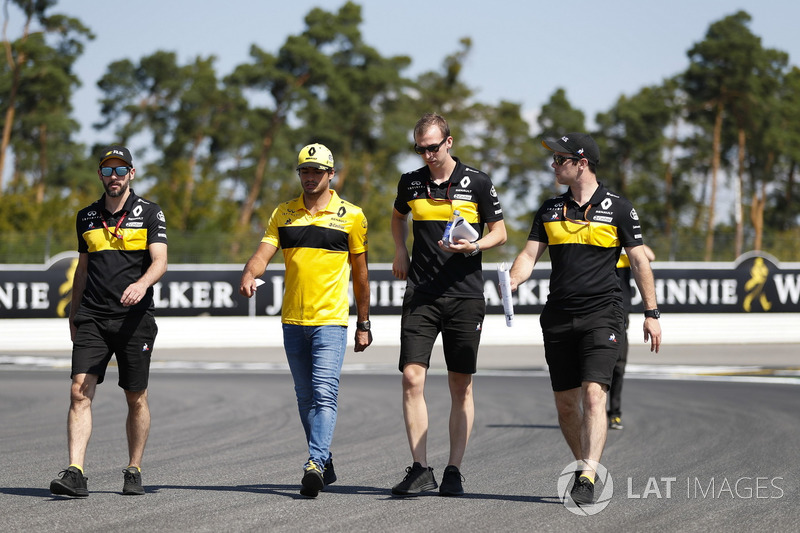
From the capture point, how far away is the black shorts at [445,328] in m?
6.98

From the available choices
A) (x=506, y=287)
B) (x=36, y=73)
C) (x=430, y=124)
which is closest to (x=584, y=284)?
(x=506, y=287)

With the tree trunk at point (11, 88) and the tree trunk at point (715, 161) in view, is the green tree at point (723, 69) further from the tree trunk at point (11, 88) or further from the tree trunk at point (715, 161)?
the tree trunk at point (11, 88)

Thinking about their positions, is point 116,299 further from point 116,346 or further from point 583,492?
point 583,492

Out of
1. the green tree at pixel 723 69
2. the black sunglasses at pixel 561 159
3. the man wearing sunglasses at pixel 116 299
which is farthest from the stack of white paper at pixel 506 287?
the green tree at pixel 723 69

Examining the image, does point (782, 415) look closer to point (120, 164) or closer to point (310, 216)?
point (310, 216)

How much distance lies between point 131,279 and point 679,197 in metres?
64.4

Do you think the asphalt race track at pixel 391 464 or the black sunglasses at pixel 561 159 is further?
the black sunglasses at pixel 561 159

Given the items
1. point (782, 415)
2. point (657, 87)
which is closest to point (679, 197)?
point (657, 87)

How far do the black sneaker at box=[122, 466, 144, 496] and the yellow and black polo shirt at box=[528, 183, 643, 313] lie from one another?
2.62 m

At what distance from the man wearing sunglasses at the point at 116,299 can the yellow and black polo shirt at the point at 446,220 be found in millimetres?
1513

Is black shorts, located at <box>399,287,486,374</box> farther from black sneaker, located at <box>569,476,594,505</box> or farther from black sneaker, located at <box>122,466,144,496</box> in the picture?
black sneaker, located at <box>122,466,144,496</box>

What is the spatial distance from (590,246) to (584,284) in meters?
0.22

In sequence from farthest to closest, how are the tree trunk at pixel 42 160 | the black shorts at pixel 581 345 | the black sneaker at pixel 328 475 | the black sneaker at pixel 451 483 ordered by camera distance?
1. the tree trunk at pixel 42 160
2. the black sneaker at pixel 328 475
3. the black sneaker at pixel 451 483
4. the black shorts at pixel 581 345

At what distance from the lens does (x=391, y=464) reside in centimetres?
852
